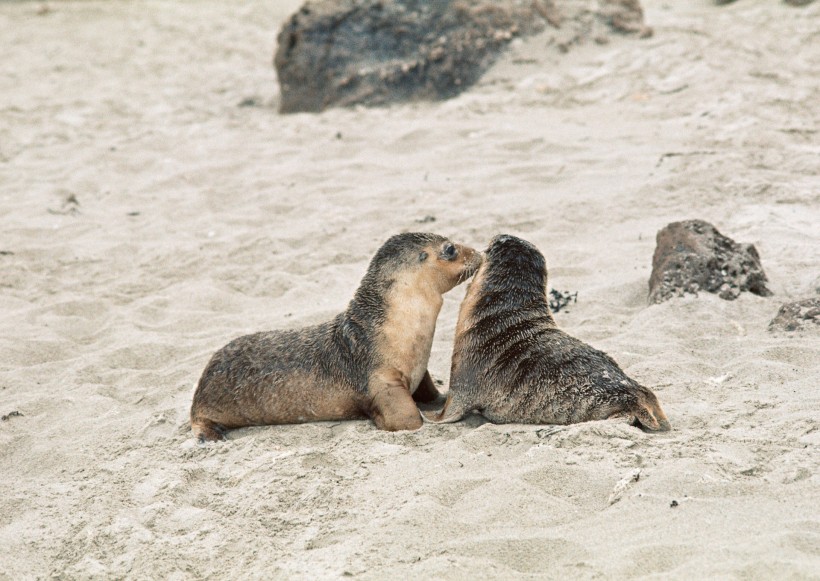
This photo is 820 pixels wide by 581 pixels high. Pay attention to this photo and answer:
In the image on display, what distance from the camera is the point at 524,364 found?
4.84 m

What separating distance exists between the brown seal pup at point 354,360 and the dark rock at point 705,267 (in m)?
1.30

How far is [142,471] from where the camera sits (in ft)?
15.8

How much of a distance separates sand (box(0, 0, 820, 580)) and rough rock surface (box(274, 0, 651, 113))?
1.05ft

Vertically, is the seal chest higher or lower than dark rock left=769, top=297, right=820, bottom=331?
higher

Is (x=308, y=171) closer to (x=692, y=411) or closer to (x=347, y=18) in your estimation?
(x=347, y=18)

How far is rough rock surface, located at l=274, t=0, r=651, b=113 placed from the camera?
11.4 meters

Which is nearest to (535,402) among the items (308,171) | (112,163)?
(308,171)


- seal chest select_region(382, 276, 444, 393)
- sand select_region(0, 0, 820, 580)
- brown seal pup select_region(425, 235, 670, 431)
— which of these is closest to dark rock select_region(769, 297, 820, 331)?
sand select_region(0, 0, 820, 580)

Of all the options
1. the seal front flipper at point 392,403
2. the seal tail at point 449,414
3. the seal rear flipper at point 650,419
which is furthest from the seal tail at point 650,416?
the seal front flipper at point 392,403

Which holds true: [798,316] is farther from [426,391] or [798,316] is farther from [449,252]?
[426,391]

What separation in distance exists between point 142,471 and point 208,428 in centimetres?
48

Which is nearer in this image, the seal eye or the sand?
the sand

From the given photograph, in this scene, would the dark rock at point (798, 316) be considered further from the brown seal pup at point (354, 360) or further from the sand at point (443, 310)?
the brown seal pup at point (354, 360)

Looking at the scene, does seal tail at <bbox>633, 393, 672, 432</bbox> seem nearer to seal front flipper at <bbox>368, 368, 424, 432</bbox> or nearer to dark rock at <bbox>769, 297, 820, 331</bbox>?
seal front flipper at <bbox>368, 368, 424, 432</bbox>
